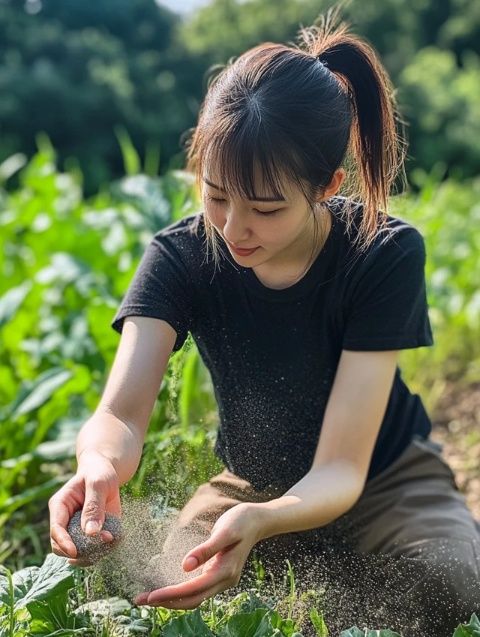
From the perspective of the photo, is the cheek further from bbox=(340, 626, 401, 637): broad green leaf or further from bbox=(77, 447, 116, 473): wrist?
bbox=(340, 626, 401, 637): broad green leaf

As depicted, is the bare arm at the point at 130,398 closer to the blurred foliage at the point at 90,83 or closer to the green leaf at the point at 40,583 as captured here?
the green leaf at the point at 40,583

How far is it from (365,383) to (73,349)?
50.1 inches

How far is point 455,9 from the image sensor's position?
29.6ft

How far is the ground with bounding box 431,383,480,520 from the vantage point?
2.66 metres

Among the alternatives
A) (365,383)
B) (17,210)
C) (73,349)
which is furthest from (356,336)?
(17,210)

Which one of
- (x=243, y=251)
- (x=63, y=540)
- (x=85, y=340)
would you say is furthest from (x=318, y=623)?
(x=85, y=340)

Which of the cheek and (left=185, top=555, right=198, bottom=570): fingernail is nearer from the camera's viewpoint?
(left=185, top=555, right=198, bottom=570): fingernail

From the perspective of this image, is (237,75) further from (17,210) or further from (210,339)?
(17,210)

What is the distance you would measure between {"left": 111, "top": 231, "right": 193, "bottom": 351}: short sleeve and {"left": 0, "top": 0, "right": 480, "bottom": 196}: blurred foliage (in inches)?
190

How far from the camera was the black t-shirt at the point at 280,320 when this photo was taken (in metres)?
1.60

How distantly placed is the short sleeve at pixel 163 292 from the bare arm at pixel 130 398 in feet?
0.05

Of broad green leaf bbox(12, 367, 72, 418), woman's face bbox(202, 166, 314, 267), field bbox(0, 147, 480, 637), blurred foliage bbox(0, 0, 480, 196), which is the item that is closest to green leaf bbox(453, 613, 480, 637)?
field bbox(0, 147, 480, 637)

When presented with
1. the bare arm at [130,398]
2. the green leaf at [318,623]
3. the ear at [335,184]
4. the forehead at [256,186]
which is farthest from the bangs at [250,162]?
the green leaf at [318,623]

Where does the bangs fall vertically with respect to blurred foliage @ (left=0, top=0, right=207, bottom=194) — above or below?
above
